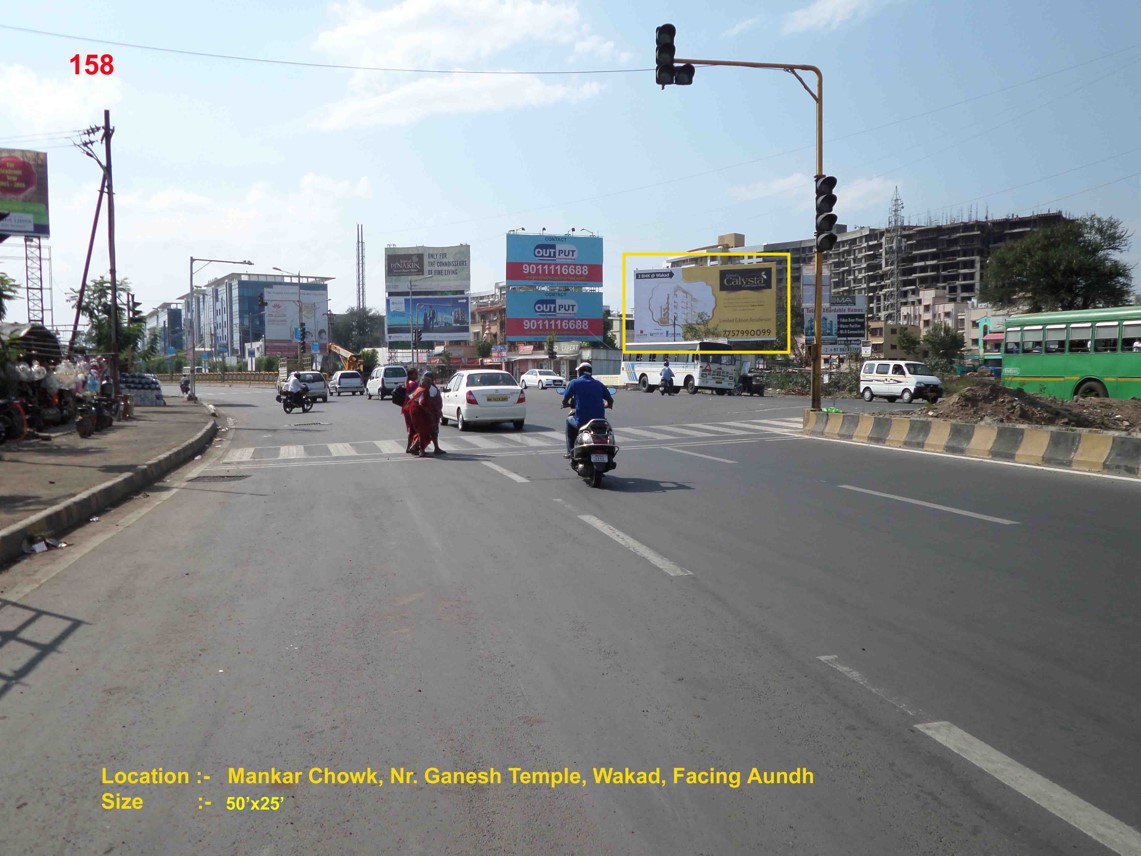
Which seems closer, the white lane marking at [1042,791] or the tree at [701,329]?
the white lane marking at [1042,791]

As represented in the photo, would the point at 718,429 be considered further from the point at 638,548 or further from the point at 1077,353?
the point at 638,548

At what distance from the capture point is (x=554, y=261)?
272 feet

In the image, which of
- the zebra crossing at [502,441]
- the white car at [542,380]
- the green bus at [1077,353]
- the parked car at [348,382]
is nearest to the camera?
the zebra crossing at [502,441]

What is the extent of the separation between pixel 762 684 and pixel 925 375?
128ft

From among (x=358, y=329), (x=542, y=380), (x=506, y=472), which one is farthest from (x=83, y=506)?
(x=358, y=329)

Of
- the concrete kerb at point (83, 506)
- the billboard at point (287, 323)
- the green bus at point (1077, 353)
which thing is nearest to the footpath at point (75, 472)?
the concrete kerb at point (83, 506)

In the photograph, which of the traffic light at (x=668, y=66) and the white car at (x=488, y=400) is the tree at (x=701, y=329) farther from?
the traffic light at (x=668, y=66)

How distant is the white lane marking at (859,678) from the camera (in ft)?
15.1

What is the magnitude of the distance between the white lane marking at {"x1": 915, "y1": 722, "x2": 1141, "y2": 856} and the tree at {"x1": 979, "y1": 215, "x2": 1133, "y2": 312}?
187 feet

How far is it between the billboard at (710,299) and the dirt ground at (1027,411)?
51933 millimetres

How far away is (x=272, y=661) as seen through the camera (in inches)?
215

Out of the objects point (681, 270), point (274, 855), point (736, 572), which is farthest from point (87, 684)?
point (681, 270)

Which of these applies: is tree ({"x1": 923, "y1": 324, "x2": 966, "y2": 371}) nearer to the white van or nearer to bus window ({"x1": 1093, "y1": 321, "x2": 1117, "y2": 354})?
the white van

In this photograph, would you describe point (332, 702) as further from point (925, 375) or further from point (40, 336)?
point (925, 375)
